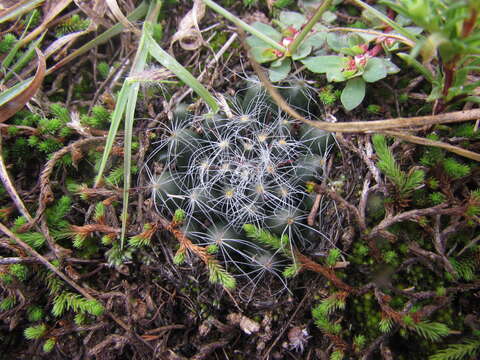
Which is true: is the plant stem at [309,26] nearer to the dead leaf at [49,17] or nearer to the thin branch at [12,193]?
the dead leaf at [49,17]

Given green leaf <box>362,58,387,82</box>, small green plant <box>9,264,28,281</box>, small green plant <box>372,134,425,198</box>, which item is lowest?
small green plant <box>9,264,28,281</box>

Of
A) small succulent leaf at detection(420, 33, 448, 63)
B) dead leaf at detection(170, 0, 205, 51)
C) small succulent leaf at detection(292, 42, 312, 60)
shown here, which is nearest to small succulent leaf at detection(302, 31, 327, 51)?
small succulent leaf at detection(292, 42, 312, 60)

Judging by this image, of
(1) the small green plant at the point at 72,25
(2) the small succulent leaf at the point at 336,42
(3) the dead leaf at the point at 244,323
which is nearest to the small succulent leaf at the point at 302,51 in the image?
(2) the small succulent leaf at the point at 336,42

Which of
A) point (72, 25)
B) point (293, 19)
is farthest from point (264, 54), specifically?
point (72, 25)

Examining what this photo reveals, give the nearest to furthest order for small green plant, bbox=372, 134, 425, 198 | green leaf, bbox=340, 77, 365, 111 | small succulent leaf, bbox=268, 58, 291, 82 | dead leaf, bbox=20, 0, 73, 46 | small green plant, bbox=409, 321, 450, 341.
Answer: small green plant, bbox=409, 321, 450, 341
small green plant, bbox=372, 134, 425, 198
green leaf, bbox=340, 77, 365, 111
small succulent leaf, bbox=268, 58, 291, 82
dead leaf, bbox=20, 0, 73, 46

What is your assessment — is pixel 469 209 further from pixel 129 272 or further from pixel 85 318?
pixel 85 318

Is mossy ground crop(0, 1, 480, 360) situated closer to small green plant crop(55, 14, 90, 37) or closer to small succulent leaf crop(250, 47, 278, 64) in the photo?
small succulent leaf crop(250, 47, 278, 64)

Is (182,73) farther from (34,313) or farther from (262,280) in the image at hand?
(34,313)
